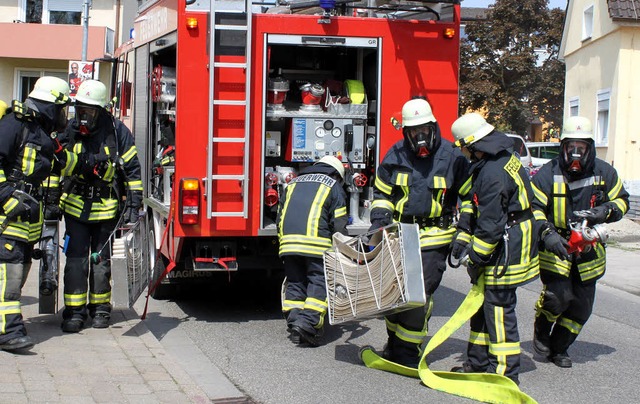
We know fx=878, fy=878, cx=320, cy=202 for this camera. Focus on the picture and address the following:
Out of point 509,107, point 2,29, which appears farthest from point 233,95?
point 509,107

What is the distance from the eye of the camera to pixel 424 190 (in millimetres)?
6277

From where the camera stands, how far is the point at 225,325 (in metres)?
7.89

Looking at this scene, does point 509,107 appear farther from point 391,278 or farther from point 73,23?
point 391,278

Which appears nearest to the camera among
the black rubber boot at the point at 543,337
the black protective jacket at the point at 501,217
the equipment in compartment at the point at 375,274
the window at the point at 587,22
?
the equipment in compartment at the point at 375,274

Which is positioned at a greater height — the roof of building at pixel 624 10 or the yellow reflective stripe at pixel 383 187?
the roof of building at pixel 624 10

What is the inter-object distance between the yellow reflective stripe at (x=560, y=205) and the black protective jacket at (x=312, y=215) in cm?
166

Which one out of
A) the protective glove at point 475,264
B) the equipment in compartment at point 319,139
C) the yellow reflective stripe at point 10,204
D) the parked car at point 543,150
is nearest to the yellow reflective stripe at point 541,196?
the protective glove at point 475,264

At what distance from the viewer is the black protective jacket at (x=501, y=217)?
5805mm

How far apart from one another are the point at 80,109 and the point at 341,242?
2432mm

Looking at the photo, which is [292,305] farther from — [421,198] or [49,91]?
[49,91]

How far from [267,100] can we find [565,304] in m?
3.12

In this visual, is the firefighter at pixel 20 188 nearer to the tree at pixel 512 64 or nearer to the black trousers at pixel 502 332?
the black trousers at pixel 502 332

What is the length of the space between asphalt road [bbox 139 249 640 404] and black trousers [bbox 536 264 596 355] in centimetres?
25

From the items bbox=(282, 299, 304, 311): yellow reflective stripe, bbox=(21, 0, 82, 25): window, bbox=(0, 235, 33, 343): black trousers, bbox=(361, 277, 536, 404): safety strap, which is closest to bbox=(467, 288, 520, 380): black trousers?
bbox=(361, 277, 536, 404): safety strap
